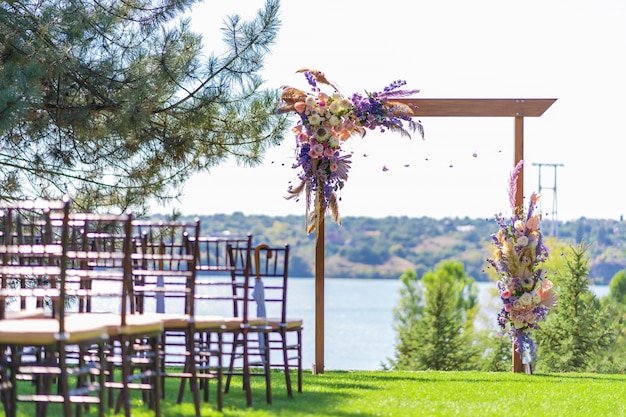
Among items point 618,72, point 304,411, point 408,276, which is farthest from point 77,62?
point 618,72

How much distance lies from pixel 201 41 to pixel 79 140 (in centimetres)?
136

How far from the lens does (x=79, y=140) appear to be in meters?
8.62

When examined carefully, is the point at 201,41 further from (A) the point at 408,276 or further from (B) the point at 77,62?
(A) the point at 408,276

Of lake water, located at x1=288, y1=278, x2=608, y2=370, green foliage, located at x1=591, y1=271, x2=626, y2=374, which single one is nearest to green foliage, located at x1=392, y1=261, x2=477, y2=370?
lake water, located at x1=288, y1=278, x2=608, y2=370

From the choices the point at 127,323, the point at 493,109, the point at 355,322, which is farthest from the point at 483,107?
the point at 355,322

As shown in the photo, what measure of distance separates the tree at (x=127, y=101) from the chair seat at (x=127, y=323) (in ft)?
11.6

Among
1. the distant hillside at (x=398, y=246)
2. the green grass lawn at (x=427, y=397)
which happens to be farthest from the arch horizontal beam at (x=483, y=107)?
the distant hillside at (x=398, y=246)

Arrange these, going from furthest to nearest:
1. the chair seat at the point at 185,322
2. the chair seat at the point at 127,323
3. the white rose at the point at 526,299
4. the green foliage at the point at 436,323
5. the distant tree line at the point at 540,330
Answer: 1. the green foliage at the point at 436,323
2. the distant tree line at the point at 540,330
3. the white rose at the point at 526,299
4. the chair seat at the point at 185,322
5. the chair seat at the point at 127,323

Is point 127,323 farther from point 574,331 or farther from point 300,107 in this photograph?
point 574,331

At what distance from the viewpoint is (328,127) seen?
24.9 feet

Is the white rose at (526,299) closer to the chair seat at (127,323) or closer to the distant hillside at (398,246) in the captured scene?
the chair seat at (127,323)

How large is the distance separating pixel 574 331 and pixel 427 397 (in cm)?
623

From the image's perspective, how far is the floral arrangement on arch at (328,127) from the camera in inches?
298

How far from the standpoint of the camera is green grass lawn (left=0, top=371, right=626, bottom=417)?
5.43m
